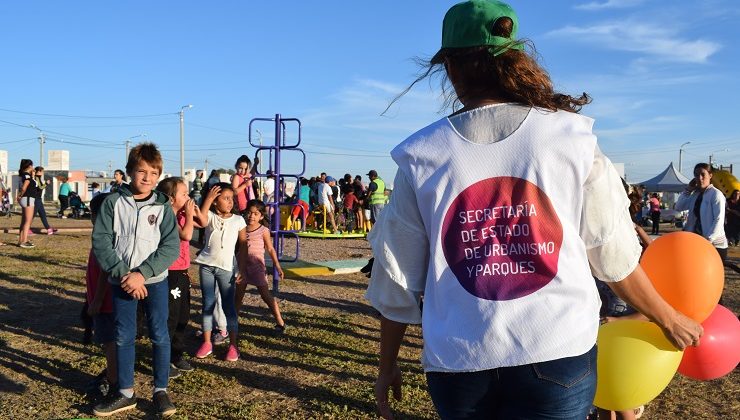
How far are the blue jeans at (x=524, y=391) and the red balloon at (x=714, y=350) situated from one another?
4.94 feet

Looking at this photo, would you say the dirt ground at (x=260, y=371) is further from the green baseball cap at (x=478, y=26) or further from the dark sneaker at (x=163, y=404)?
the green baseball cap at (x=478, y=26)

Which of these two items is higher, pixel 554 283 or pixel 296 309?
pixel 554 283

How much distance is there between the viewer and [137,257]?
4.15 m

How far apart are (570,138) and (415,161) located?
366 millimetres

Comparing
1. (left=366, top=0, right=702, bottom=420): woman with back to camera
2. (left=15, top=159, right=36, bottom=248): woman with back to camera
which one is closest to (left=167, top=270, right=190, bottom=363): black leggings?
(left=366, top=0, right=702, bottom=420): woman with back to camera

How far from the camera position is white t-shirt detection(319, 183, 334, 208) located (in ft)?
63.7

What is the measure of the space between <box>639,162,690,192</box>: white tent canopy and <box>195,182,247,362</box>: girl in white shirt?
31.8m

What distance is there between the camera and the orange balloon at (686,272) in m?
2.55

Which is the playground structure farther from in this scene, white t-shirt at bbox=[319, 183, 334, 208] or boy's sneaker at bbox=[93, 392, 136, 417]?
boy's sneaker at bbox=[93, 392, 136, 417]

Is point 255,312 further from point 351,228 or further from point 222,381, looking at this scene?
point 351,228

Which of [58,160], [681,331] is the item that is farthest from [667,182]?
[58,160]

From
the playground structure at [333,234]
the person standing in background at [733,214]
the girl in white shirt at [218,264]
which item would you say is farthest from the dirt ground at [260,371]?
the playground structure at [333,234]

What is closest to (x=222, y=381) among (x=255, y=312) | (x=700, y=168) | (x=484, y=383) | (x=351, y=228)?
(x=255, y=312)

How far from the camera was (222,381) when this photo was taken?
493cm
